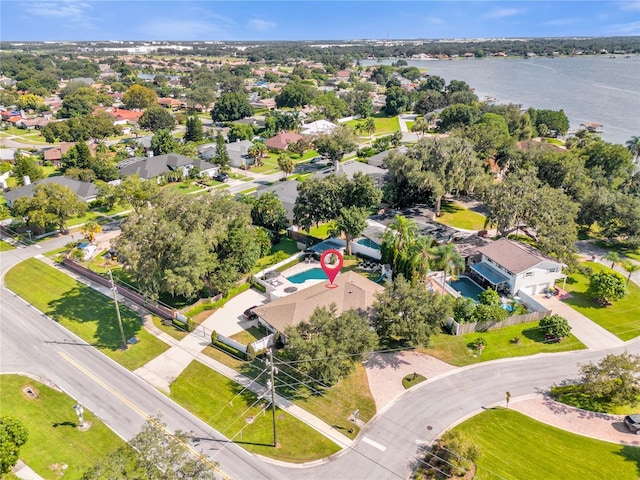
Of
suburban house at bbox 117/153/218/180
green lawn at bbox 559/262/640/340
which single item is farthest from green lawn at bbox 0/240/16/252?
green lawn at bbox 559/262/640/340

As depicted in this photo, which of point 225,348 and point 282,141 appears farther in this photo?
point 282,141

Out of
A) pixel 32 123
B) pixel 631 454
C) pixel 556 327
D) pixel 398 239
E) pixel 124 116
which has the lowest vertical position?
pixel 631 454

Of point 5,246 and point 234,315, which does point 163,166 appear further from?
point 234,315

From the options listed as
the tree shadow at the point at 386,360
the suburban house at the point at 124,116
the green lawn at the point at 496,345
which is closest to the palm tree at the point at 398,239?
the green lawn at the point at 496,345

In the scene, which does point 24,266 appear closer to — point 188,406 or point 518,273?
point 188,406

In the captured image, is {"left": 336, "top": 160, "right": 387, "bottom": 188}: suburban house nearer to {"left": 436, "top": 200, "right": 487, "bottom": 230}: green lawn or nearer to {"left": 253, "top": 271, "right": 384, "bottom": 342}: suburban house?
{"left": 436, "top": 200, "right": 487, "bottom": 230}: green lawn

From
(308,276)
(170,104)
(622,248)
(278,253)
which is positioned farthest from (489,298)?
(170,104)

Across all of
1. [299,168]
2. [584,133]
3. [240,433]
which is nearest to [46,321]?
[240,433]
